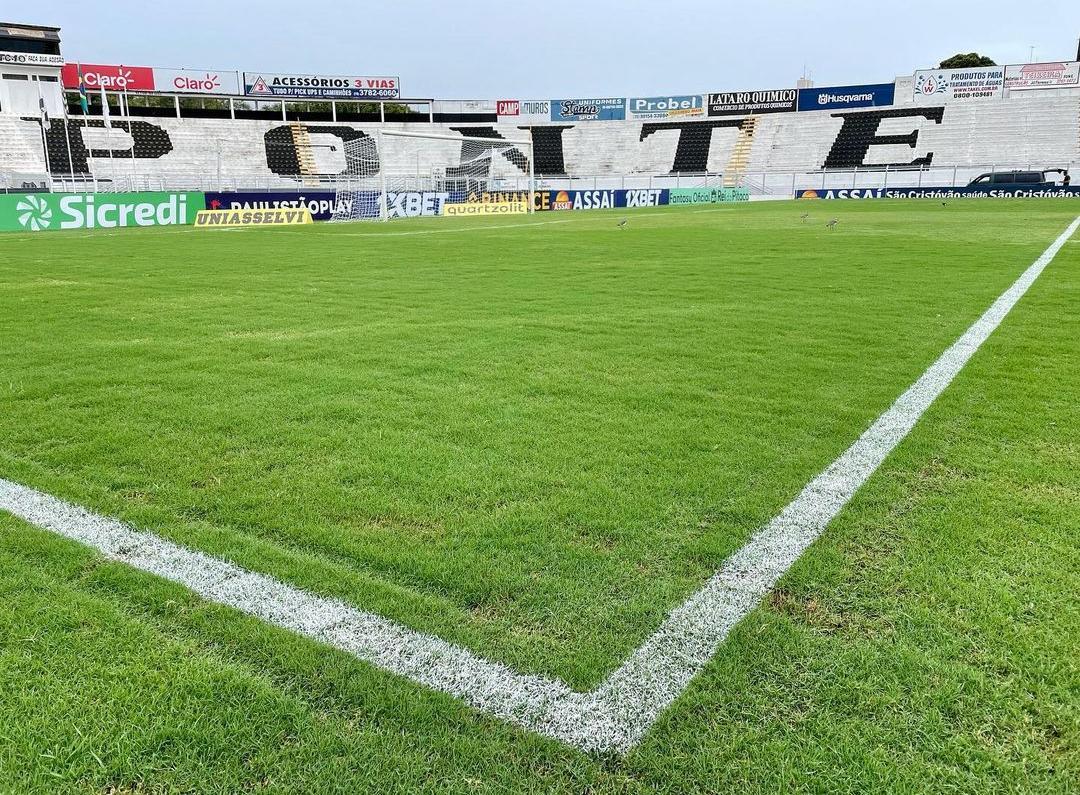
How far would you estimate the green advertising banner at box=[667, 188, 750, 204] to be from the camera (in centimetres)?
4484

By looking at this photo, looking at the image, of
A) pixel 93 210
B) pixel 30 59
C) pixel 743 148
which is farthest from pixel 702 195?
pixel 30 59

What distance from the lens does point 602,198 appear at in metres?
43.1

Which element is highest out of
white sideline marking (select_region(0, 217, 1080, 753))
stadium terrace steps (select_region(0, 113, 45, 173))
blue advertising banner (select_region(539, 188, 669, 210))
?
stadium terrace steps (select_region(0, 113, 45, 173))

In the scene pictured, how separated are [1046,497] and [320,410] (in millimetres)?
3648

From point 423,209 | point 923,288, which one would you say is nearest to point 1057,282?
point 923,288

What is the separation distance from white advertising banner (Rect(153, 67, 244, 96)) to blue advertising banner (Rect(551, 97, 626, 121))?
24.0 metres

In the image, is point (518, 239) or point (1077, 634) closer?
point (1077, 634)

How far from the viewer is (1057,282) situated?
9.63 m

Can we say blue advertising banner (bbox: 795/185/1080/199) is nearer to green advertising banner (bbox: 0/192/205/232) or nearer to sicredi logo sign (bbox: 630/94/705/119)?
sicredi logo sign (bbox: 630/94/705/119)

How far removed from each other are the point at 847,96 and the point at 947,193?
1582 cm

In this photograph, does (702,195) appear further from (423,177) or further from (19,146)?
(19,146)

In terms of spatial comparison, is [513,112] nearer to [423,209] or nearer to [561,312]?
[423,209]

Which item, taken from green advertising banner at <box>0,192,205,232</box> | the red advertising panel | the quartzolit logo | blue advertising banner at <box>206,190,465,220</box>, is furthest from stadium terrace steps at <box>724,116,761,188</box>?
the quartzolit logo

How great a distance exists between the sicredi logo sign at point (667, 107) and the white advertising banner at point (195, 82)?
96.9ft
